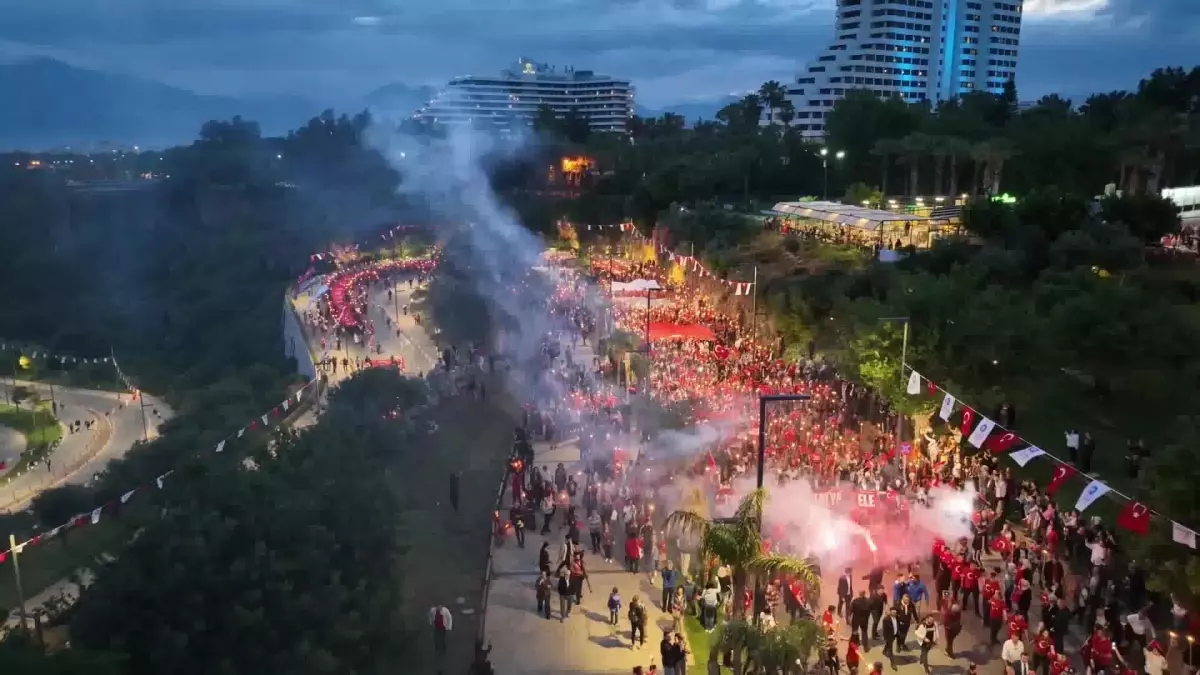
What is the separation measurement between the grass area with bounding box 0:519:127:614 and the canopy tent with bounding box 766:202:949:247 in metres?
31.3

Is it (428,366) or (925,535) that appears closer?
(925,535)

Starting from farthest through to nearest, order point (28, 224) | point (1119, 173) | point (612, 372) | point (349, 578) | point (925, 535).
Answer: point (28, 224)
point (1119, 173)
point (612, 372)
point (925, 535)
point (349, 578)

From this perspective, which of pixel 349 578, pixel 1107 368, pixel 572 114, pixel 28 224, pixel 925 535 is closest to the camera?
pixel 349 578

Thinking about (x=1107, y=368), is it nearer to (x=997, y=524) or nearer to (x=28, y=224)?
(x=997, y=524)

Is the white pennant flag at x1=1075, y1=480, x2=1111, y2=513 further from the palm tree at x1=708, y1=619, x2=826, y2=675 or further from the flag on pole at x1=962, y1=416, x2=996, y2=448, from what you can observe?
the palm tree at x1=708, y1=619, x2=826, y2=675

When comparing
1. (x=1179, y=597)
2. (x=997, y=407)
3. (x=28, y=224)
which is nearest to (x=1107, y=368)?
(x=997, y=407)

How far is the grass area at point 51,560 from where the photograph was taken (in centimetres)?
2011

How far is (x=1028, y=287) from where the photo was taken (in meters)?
30.4

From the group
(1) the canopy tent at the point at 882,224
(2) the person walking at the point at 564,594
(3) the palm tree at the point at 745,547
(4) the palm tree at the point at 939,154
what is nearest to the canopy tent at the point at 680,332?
(1) the canopy tent at the point at 882,224

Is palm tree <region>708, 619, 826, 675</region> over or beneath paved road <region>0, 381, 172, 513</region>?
over

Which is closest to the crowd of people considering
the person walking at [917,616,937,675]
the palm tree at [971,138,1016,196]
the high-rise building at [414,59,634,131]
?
the person walking at [917,616,937,675]

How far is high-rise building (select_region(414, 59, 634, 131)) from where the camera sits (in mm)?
120438

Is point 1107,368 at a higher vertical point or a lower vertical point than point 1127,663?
higher

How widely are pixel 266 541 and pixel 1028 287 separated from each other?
27.1m
